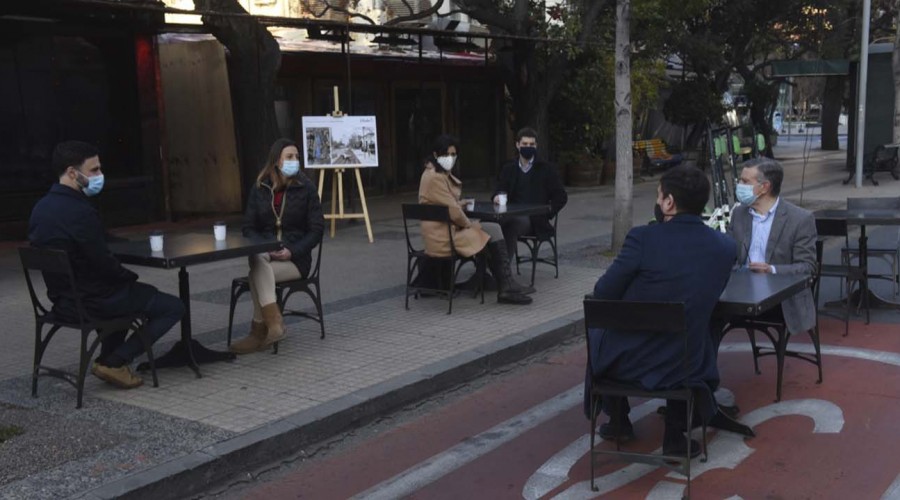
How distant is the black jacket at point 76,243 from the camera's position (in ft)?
18.2

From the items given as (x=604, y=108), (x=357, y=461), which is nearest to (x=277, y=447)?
(x=357, y=461)

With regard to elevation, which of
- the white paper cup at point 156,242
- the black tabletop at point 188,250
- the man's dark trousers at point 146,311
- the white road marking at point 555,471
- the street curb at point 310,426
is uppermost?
the white paper cup at point 156,242

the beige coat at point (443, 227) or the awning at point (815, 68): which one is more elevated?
the awning at point (815, 68)

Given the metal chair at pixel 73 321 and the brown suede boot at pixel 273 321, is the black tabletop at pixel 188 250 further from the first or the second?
the brown suede boot at pixel 273 321

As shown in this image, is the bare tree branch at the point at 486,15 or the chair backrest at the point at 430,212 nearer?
the chair backrest at the point at 430,212

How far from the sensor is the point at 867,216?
800 cm

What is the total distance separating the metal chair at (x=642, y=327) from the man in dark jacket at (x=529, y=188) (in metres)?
4.85

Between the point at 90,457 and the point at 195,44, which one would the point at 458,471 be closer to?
the point at 90,457

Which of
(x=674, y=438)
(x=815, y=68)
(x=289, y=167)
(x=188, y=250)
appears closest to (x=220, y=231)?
(x=188, y=250)

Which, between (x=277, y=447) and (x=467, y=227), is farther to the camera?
(x=467, y=227)

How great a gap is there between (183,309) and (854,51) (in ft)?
77.4

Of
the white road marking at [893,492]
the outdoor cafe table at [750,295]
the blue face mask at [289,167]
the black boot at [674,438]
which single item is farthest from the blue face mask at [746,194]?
the blue face mask at [289,167]

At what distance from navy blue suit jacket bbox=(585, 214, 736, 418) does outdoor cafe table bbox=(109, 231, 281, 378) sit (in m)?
2.77

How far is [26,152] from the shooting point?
13070 mm
